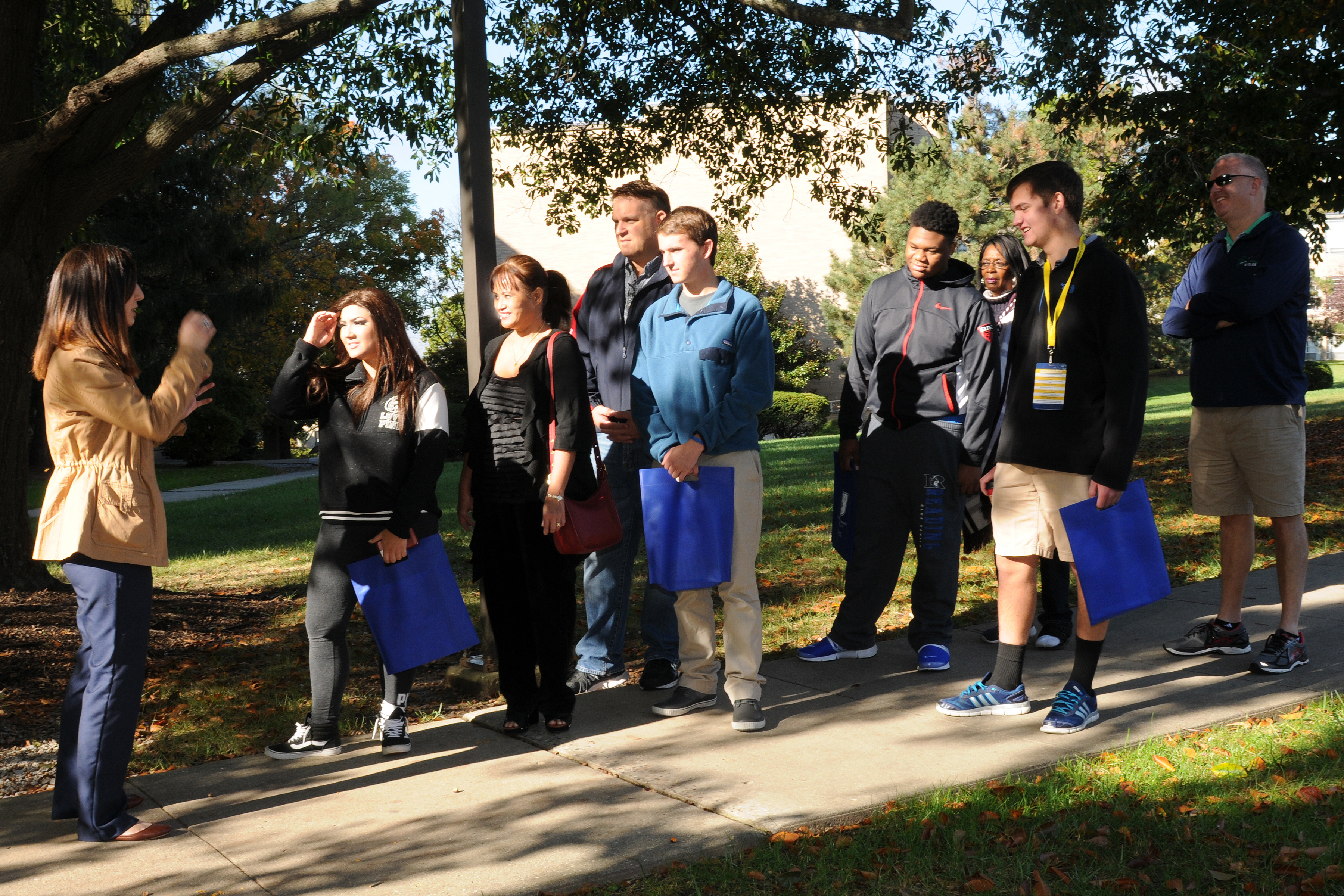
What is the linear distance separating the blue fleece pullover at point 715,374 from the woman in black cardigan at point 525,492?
0.35 meters

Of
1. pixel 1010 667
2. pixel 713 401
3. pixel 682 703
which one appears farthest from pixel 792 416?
pixel 713 401

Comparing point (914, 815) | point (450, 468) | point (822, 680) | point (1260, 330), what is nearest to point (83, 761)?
point (914, 815)

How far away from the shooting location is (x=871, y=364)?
18.6 feet

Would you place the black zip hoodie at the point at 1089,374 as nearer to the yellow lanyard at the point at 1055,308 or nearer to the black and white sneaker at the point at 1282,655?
A: the yellow lanyard at the point at 1055,308

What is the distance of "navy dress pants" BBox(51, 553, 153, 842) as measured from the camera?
3656mm

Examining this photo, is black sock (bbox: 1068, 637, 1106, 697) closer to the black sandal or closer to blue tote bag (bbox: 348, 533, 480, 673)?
the black sandal

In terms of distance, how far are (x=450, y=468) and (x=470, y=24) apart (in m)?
17.1

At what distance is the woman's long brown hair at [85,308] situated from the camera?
12.1 feet

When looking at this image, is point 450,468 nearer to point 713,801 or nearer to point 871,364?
point 871,364

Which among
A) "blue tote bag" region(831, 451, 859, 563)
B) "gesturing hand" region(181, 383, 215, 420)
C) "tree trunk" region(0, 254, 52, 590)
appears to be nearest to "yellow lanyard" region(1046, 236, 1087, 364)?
"blue tote bag" region(831, 451, 859, 563)

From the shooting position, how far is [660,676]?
17.6 feet

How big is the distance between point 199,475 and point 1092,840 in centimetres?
2386

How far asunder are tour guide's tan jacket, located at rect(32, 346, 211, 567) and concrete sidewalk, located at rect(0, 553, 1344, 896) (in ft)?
3.17

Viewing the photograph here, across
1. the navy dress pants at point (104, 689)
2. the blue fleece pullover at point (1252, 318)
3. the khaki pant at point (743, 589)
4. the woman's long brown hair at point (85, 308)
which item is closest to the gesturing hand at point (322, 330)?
the woman's long brown hair at point (85, 308)
